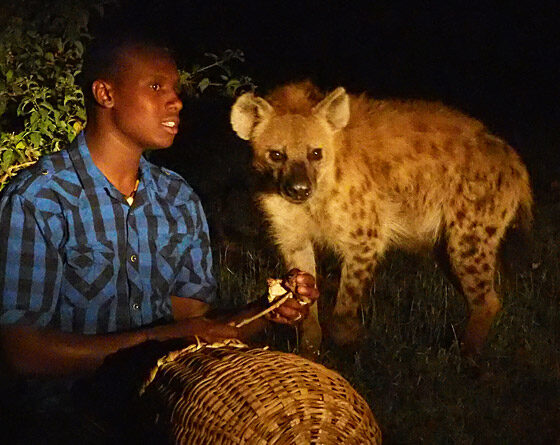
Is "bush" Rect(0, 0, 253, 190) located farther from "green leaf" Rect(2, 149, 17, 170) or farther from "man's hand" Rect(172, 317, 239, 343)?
"man's hand" Rect(172, 317, 239, 343)

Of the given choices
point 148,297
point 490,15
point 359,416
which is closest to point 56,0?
point 148,297

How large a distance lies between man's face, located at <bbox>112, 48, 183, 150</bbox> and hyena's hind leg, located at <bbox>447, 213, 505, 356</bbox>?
180cm

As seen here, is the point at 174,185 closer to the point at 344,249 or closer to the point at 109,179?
the point at 109,179

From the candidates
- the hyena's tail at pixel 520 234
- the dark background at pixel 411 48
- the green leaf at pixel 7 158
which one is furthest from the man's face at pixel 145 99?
the dark background at pixel 411 48

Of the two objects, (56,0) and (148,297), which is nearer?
(148,297)

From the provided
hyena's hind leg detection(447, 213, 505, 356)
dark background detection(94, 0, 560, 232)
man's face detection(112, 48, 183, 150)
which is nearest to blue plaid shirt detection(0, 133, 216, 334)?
man's face detection(112, 48, 183, 150)

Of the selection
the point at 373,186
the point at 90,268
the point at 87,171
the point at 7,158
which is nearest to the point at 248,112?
the point at 373,186

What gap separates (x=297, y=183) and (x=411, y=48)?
6.64 m

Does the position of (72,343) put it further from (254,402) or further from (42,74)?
(42,74)

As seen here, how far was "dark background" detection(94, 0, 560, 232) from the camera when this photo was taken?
8164 millimetres

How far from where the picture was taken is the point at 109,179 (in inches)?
90.6

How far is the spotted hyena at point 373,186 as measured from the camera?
3709 millimetres

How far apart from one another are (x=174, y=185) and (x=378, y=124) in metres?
1.75

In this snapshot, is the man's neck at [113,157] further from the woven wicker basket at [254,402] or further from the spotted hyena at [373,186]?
the spotted hyena at [373,186]
